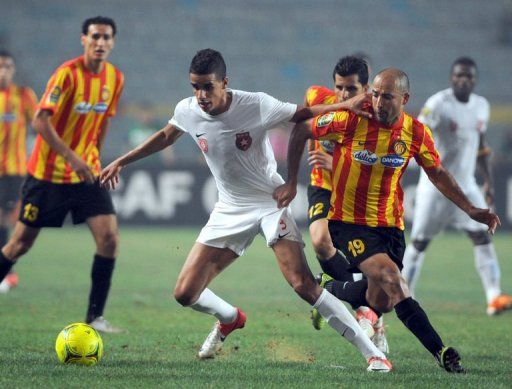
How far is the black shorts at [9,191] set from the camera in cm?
1172

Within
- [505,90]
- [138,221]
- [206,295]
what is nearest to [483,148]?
[206,295]

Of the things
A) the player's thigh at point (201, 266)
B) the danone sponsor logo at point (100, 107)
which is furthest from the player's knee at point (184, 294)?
the danone sponsor logo at point (100, 107)

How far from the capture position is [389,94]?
6184 mm

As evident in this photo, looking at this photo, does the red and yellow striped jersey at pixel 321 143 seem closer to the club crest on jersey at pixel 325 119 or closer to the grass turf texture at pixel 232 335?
the club crest on jersey at pixel 325 119

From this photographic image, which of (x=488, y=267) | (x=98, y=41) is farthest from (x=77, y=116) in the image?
(x=488, y=267)

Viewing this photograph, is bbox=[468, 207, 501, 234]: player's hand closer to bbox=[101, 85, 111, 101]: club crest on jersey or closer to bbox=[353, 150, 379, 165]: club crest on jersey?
bbox=[353, 150, 379, 165]: club crest on jersey

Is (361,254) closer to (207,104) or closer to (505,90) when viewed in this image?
(207,104)

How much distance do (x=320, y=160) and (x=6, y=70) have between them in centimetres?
568

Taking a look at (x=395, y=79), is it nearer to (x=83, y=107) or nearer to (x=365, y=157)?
(x=365, y=157)

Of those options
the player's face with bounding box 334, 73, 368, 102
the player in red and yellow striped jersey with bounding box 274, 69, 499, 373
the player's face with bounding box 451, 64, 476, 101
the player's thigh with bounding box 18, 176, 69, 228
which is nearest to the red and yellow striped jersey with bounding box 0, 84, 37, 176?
the player's thigh with bounding box 18, 176, 69, 228

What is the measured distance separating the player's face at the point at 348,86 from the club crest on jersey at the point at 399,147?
997mm

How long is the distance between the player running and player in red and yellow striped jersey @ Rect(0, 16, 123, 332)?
1.60m

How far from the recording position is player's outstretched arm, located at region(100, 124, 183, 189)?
671 cm

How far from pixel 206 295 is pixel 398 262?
50.7 inches
